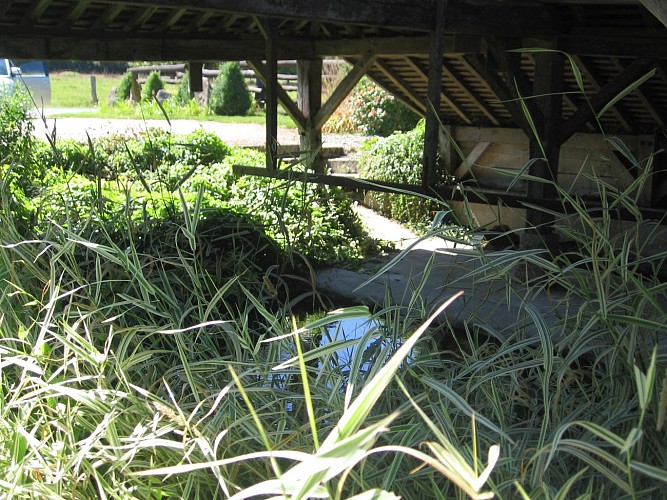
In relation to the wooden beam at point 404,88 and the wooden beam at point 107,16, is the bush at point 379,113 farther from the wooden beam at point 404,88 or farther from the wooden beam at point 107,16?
the wooden beam at point 107,16

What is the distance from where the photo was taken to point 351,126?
16.0m

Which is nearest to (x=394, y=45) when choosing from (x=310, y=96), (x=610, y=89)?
(x=310, y=96)

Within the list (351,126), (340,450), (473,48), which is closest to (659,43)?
(473,48)

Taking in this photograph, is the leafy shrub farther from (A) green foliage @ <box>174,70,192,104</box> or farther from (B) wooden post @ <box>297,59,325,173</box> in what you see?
(A) green foliage @ <box>174,70,192,104</box>

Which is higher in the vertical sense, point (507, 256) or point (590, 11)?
point (590, 11)

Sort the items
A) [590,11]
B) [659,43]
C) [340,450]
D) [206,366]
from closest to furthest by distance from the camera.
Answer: [340,450] < [206,366] < [659,43] < [590,11]

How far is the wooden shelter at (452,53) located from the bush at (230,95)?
1180 cm

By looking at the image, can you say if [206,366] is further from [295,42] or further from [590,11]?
[295,42]

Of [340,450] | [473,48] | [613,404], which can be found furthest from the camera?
[473,48]

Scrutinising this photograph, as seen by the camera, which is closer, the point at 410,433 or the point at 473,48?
the point at 410,433

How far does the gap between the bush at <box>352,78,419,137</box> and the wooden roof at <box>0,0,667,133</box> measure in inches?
193

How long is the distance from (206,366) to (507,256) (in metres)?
0.92

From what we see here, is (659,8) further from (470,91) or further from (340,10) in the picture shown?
(470,91)

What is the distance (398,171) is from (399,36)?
316cm
